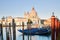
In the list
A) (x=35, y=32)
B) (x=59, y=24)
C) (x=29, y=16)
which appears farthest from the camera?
(x=29, y=16)

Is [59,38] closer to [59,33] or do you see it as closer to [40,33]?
[59,33]

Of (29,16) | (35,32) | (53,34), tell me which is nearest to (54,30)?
(53,34)

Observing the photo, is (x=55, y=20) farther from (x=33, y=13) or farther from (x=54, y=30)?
(x=33, y=13)

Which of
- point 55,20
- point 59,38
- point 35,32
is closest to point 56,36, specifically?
point 59,38

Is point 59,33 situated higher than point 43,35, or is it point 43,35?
point 59,33

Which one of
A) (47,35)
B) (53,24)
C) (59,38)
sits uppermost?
(53,24)

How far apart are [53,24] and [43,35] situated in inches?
1086

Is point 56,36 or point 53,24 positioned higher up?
point 53,24

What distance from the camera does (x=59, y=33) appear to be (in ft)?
12.0

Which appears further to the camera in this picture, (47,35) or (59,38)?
(47,35)

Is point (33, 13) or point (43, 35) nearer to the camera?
point (43, 35)

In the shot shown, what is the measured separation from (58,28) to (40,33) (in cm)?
2742

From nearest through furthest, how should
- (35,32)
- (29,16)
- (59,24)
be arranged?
(59,24) < (35,32) < (29,16)

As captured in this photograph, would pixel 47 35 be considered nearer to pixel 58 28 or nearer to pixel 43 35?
pixel 43 35
